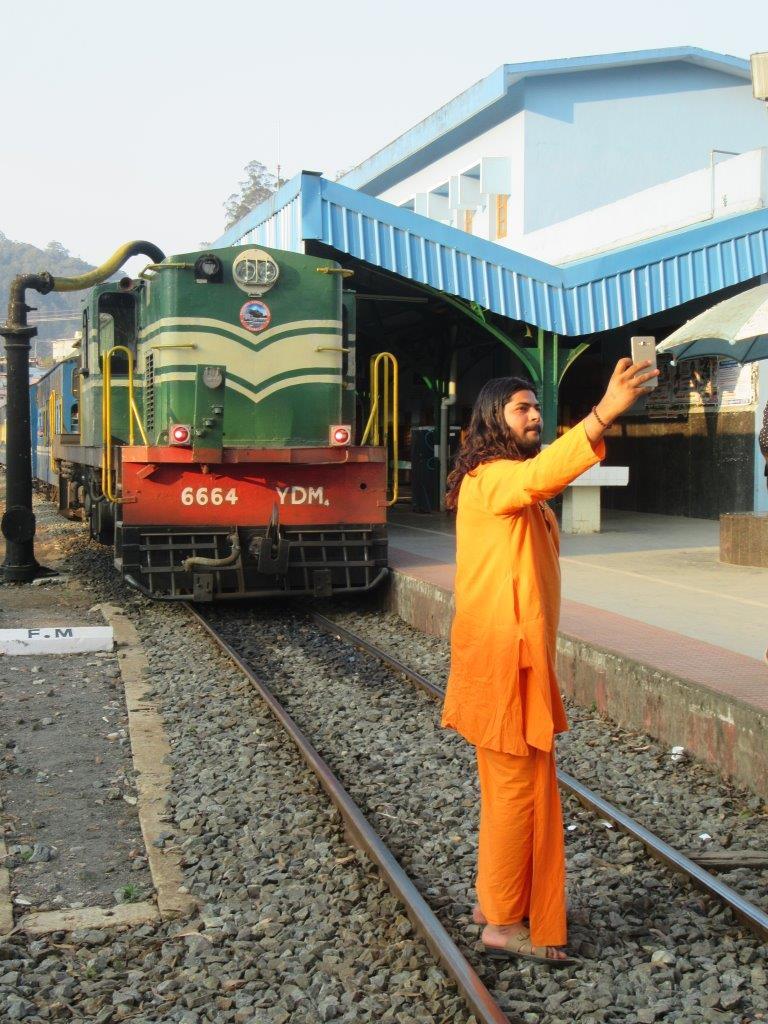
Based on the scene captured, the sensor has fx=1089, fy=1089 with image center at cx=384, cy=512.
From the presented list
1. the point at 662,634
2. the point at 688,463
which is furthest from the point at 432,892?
the point at 688,463

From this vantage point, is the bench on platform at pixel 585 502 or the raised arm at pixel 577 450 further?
the bench on platform at pixel 585 502

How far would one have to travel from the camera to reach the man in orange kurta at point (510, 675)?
342cm

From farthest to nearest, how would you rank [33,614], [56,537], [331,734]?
[56,537] → [33,614] → [331,734]

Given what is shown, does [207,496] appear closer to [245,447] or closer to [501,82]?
[245,447]

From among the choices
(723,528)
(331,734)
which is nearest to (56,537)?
(723,528)

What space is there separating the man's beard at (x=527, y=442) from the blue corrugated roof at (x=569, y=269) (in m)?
10.7

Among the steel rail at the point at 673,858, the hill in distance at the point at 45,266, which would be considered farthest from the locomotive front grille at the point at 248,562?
the hill in distance at the point at 45,266

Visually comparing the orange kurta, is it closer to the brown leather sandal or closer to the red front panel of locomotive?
the brown leather sandal

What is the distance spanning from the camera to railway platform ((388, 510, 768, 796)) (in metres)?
5.67

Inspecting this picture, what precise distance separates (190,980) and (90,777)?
7.44 feet

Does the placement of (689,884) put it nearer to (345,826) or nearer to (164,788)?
(345,826)

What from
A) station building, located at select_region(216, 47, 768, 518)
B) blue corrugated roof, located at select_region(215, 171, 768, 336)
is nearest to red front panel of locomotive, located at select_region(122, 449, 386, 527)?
station building, located at select_region(216, 47, 768, 518)

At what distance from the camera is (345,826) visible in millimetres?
4844

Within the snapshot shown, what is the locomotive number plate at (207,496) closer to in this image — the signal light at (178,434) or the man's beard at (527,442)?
the signal light at (178,434)
